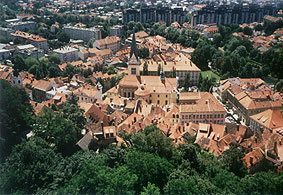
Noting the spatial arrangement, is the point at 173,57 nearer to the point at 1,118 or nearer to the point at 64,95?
the point at 64,95

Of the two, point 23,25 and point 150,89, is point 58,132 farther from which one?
point 23,25

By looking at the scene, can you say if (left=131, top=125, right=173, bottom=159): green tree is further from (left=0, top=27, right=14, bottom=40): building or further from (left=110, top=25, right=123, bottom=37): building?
(left=110, top=25, right=123, bottom=37): building

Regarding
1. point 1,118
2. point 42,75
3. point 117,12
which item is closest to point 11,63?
point 42,75

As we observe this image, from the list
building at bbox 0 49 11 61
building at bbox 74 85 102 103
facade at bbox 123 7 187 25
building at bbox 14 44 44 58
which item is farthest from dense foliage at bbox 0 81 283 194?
facade at bbox 123 7 187 25

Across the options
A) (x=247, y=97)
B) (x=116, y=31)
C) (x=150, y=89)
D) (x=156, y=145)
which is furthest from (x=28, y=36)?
(x=156, y=145)

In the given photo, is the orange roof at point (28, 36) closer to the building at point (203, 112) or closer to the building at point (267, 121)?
the building at point (203, 112)
